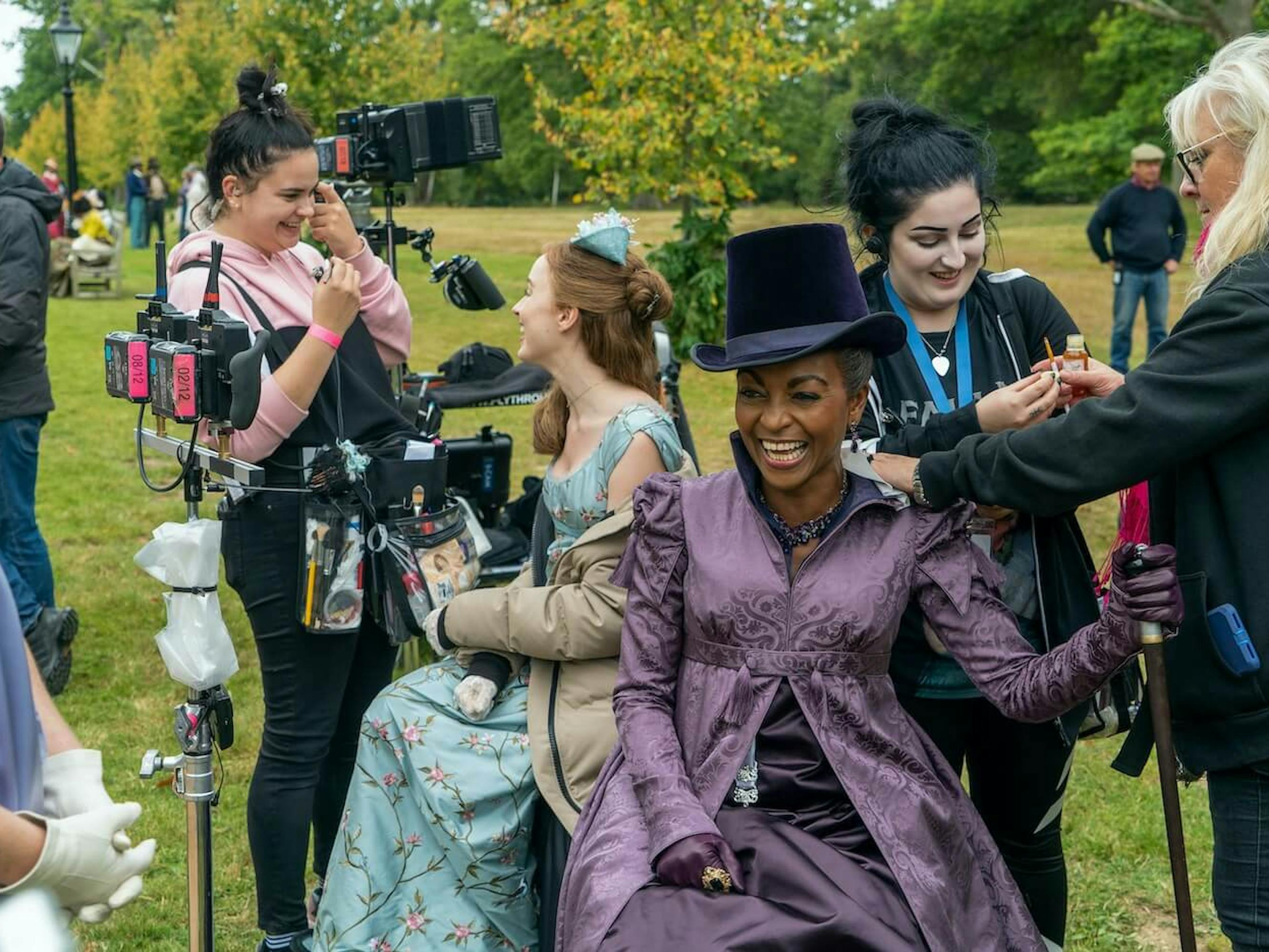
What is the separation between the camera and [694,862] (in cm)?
251

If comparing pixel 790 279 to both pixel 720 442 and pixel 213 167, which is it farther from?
pixel 720 442

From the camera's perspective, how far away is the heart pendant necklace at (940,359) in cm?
310

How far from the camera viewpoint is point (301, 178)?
372 cm

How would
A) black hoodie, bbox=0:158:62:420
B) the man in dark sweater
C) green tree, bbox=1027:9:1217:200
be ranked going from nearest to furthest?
1. black hoodie, bbox=0:158:62:420
2. the man in dark sweater
3. green tree, bbox=1027:9:1217:200

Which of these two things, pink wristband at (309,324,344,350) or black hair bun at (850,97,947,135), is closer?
black hair bun at (850,97,947,135)

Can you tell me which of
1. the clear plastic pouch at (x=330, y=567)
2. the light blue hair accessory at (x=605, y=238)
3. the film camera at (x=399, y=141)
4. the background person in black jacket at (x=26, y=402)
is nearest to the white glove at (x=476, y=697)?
the clear plastic pouch at (x=330, y=567)

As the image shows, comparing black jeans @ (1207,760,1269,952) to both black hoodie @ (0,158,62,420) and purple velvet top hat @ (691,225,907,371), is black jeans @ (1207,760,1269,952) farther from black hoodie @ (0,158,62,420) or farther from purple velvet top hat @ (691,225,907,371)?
black hoodie @ (0,158,62,420)

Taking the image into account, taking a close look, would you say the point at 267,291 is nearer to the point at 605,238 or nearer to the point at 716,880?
the point at 605,238

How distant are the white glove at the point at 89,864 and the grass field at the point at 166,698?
2.07 meters

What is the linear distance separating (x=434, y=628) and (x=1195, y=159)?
2029 mm

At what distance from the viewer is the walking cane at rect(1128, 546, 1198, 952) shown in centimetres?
243

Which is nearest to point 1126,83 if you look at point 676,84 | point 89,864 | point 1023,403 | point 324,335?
point 676,84

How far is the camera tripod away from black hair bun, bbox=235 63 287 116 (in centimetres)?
100

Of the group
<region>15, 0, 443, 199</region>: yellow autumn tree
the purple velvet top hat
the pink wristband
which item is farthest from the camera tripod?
<region>15, 0, 443, 199</region>: yellow autumn tree
